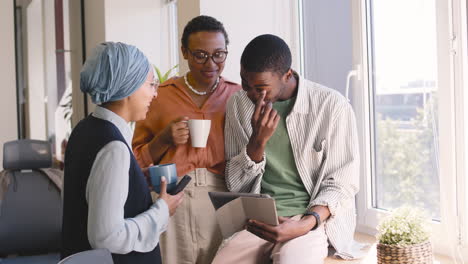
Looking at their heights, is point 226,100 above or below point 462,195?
above

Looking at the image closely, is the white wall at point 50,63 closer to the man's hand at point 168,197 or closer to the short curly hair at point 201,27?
the short curly hair at point 201,27

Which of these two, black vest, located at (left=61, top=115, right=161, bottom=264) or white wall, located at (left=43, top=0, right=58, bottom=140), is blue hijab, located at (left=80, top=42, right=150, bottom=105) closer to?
black vest, located at (left=61, top=115, right=161, bottom=264)

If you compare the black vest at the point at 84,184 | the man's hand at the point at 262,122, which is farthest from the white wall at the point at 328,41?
the black vest at the point at 84,184

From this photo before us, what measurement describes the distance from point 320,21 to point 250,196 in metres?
1.44

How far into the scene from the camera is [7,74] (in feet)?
16.1

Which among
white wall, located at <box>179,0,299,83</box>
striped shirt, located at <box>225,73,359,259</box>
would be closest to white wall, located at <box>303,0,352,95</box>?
white wall, located at <box>179,0,299,83</box>

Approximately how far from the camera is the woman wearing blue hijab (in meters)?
1.42

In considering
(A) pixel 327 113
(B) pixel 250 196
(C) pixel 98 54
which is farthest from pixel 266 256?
(C) pixel 98 54

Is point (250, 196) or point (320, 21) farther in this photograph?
point (320, 21)

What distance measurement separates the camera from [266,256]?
6.56 ft

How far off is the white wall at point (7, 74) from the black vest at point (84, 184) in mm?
3670

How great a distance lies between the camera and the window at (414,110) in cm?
206

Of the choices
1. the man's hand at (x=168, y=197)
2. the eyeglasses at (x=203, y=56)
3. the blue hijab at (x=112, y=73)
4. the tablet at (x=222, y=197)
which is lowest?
the tablet at (x=222, y=197)

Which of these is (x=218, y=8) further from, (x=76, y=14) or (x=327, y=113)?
(x=76, y=14)
